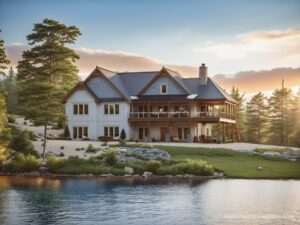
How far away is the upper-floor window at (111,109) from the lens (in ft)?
170

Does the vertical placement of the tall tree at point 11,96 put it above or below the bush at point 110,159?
above

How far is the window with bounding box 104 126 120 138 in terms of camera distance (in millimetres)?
51812

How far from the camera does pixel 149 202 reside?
818 inches

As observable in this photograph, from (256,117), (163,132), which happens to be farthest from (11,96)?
(256,117)

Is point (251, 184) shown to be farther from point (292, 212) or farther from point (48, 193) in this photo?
point (48, 193)

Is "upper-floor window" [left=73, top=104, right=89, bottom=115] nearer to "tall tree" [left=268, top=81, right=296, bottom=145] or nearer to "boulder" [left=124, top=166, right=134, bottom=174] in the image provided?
"boulder" [left=124, top=166, right=134, bottom=174]

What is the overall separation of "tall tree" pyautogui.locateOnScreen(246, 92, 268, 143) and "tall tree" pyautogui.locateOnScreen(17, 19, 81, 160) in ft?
99.7

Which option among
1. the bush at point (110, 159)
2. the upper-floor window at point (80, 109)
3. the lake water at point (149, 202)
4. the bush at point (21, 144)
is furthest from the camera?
the upper-floor window at point (80, 109)

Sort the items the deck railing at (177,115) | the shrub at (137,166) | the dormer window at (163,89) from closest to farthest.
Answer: the shrub at (137,166)
the deck railing at (177,115)
the dormer window at (163,89)

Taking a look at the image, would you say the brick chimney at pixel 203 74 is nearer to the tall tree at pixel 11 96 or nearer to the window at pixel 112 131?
the window at pixel 112 131

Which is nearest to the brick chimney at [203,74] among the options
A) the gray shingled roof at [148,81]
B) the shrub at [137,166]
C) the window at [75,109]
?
the gray shingled roof at [148,81]

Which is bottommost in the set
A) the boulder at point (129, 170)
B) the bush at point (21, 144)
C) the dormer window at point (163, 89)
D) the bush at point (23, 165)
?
the boulder at point (129, 170)

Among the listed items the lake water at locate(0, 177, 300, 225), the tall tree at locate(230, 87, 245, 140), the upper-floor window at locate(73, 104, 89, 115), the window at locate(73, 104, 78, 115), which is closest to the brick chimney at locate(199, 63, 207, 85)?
the upper-floor window at locate(73, 104, 89, 115)

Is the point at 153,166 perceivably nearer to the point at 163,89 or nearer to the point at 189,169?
the point at 189,169
